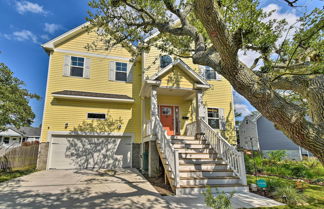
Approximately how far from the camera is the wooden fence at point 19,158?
8694mm

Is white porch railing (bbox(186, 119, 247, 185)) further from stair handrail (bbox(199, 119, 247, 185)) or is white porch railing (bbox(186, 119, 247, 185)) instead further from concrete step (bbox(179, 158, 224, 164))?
concrete step (bbox(179, 158, 224, 164))

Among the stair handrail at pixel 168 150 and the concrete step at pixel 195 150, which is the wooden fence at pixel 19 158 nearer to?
the stair handrail at pixel 168 150

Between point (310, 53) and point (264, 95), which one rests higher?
point (310, 53)

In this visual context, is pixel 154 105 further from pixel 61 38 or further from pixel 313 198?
pixel 61 38

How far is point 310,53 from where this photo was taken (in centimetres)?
530

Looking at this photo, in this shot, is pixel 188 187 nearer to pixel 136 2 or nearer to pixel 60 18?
pixel 136 2

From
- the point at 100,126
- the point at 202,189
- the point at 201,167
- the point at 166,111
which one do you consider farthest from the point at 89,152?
the point at 202,189

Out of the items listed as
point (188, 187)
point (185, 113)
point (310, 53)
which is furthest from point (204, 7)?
point (185, 113)


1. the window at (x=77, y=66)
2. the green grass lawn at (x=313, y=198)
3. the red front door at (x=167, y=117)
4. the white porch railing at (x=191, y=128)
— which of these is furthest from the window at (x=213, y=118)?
the window at (x=77, y=66)

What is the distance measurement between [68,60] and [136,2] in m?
6.59

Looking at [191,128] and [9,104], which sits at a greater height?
[9,104]

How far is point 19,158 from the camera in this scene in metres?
9.33

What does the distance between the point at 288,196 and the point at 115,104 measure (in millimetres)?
9169

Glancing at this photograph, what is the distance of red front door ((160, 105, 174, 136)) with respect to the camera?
10758mm
